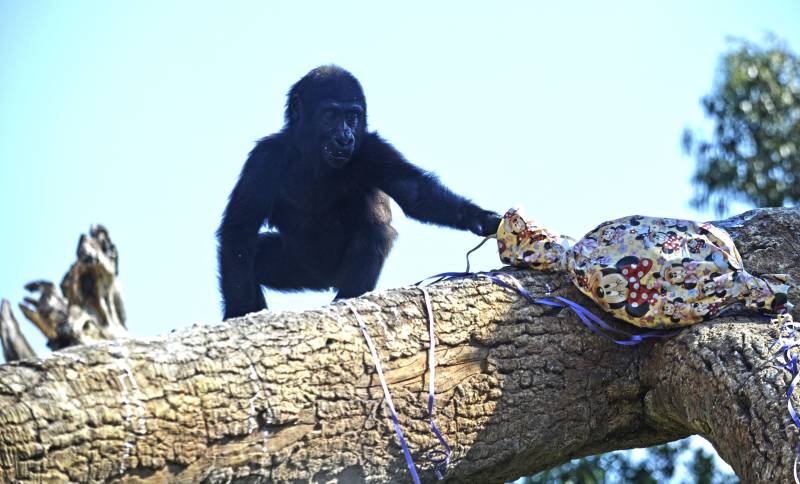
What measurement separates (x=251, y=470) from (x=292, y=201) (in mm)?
2780

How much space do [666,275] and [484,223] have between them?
1322 mm

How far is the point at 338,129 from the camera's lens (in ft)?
19.8

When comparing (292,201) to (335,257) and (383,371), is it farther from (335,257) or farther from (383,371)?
(383,371)

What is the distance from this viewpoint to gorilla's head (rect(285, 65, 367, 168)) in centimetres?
606

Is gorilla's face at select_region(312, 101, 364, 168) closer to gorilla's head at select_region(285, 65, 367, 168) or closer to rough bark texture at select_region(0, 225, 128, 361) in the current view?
gorilla's head at select_region(285, 65, 367, 168)

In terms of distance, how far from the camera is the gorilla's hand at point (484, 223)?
5332 millimetres

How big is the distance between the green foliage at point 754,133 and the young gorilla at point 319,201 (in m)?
7.71

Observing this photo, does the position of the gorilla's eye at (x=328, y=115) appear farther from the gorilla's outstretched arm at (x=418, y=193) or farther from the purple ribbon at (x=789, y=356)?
the purple ribbon at (x=789, y=356)

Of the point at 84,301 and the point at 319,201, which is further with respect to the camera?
the point at 84,301

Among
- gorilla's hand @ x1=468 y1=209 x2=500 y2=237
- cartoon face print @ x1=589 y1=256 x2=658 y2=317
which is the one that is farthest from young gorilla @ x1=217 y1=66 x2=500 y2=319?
cartoon face print @ x1=589 y1=256 x2=658 y2=317

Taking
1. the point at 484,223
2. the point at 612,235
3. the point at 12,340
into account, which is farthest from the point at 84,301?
the point at 612,235

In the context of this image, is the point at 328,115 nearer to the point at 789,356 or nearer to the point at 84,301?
the point at 789,356

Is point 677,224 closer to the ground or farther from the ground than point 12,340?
closer to the ground

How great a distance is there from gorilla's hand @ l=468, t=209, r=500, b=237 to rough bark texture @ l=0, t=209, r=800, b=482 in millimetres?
650
